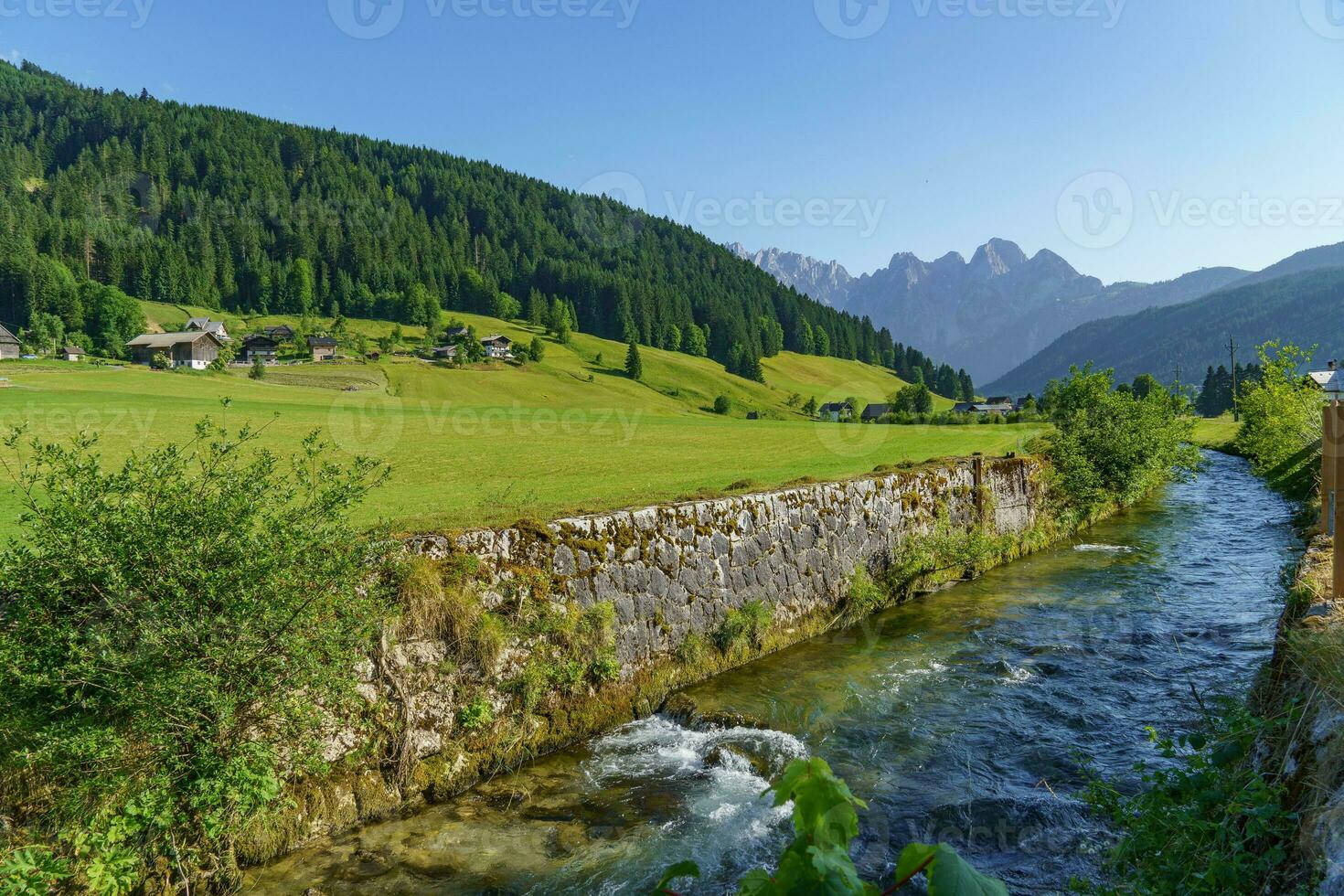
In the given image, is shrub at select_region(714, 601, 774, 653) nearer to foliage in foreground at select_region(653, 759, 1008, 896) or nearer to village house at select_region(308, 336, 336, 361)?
foliage in foreground at select_region(653, 759, 1008, 896)

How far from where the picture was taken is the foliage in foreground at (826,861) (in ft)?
5.73

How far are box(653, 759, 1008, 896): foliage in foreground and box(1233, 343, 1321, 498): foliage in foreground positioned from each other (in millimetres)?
33700

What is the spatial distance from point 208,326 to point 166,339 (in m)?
22.6

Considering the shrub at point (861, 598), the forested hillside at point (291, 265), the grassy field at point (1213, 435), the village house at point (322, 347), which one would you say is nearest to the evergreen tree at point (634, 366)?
the forested hillside at point (291, 265)

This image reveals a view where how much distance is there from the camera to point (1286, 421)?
109 feet

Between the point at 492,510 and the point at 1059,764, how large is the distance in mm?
10079

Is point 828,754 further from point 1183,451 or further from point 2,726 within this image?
point 1183,451

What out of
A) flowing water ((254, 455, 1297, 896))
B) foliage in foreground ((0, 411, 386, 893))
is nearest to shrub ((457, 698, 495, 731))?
flowing water ((254, 455, 1297, 896))

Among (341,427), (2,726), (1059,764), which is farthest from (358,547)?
(341,427)

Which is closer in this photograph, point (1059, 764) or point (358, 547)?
point (358, 547)

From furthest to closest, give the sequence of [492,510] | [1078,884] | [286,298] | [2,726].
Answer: [286,298]
[492,510]
[2,726]
[1078,884]

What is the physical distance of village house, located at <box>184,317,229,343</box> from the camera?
117062 millimetres

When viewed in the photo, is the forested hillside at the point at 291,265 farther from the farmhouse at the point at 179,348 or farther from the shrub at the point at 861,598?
the shrub at the point at 861,598

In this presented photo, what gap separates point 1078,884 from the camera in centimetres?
571
